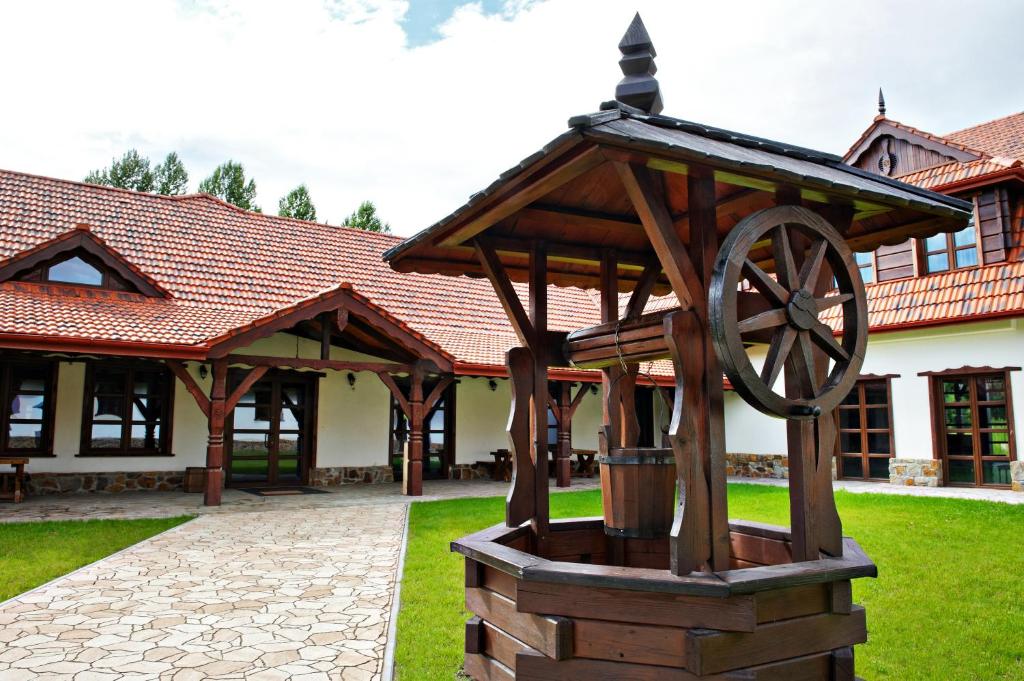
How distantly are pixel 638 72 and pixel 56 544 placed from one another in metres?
7.20

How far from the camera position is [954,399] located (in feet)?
41.7

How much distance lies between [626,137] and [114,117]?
46.1 metres

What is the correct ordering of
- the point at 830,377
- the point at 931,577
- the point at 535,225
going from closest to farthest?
the point at 830,377 < the point at 535,225 < the point at 931,577

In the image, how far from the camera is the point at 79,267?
40.5ft

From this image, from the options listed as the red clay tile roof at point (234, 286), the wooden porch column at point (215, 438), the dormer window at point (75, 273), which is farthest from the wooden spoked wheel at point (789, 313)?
the dormer window at point (75, 273)

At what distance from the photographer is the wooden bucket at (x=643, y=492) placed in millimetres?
3896

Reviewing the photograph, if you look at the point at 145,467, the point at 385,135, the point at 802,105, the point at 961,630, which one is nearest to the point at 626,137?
the point at 961,630

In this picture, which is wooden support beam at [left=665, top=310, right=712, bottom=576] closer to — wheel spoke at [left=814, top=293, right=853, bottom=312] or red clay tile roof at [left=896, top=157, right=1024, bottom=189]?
wheel spoke at [left=814, top=293, right=853, bottom=312]

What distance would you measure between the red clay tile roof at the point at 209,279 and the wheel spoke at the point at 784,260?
8.78 meters

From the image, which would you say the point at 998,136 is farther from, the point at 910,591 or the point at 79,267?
the point at 79,267

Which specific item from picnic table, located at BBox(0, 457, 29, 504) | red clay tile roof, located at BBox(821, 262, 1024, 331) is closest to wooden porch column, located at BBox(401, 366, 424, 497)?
picnic table, located at BBox(0, 457, 29, 504)

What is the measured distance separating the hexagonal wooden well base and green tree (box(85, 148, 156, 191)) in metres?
36.3

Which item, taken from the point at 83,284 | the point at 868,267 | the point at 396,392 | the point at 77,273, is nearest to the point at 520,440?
the point at 396,392

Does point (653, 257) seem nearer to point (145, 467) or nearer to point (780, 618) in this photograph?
point (780, 618)
